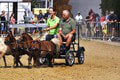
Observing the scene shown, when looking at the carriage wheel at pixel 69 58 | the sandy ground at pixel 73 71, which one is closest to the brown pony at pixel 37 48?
the sandy ground at pixel 73 71

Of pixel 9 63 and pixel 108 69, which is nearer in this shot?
pixel 108 69

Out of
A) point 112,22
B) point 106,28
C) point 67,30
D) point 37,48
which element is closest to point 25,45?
point 37,48

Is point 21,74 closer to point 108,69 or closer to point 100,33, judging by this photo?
point 108,69

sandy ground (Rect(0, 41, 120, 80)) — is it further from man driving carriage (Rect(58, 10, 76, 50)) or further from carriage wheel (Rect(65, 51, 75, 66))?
man driving carriage (Rect(58, 10, 76, 50))

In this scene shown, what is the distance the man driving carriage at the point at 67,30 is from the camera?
17734 millimetres

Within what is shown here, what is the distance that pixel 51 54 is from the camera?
1741 centimetres

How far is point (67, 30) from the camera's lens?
58.6 feet

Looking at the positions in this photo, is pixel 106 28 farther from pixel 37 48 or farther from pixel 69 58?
pixel 37 48

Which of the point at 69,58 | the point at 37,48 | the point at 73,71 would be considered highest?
the point at 37,48

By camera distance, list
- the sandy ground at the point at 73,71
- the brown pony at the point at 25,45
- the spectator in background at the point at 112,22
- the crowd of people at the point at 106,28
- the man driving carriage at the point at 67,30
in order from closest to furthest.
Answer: the sandy ground at the point at 73,71 → the brown pony at the point at 25,45 → the man driving carriage at the point at 67,30 → the spectator in background at the point at 112,22 → the crowd of people at the point at 106,28

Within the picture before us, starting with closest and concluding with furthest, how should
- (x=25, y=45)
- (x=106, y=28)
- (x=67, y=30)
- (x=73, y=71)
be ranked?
(x=73, y=71) → (x=25, y=45) → (x=67, y=30) → (x=106, y=28)

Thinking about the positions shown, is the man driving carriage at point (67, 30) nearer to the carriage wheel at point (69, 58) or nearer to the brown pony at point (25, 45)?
the carriage wheel at point (69, 58)

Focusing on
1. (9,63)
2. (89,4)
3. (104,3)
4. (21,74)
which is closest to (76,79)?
(21,74)

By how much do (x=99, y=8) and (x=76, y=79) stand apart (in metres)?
25.8
